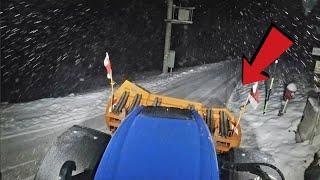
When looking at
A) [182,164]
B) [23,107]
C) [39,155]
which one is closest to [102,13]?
[23,107]

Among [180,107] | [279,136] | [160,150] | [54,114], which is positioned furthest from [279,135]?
[54,114]

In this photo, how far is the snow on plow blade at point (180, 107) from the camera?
6.80 meters

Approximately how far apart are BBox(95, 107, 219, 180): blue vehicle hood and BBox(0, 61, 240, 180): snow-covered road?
9.31 ft

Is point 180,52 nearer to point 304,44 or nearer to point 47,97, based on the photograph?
point 304,44

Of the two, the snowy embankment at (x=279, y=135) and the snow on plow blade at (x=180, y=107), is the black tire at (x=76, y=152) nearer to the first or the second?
the snow on plow blade at (x=180, y=107)

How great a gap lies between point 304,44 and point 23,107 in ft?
50.2

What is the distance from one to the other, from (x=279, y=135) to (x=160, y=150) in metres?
5.66

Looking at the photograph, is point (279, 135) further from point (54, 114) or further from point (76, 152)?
point (54, 114)

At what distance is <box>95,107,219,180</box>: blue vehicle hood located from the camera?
432 centimetres

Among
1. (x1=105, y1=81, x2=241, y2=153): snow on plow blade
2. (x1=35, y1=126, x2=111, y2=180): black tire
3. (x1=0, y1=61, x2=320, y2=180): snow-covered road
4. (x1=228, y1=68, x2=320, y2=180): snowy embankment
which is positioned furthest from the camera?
(x1=228, y1=68, x2=320, y2=180): snowy embankment

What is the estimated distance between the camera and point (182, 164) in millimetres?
4488

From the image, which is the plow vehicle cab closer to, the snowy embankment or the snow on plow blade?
the snow on plow blade

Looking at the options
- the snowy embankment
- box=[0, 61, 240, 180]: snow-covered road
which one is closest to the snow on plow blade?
the snowy embankment

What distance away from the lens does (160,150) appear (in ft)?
15.3
